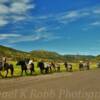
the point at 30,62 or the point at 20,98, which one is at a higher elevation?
the point at 30,62

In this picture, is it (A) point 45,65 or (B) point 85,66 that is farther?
(B) point 85,66

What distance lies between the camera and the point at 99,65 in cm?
10038

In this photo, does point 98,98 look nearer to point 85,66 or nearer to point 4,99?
point 4,99

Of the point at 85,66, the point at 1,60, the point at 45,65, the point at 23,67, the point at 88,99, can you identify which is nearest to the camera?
the point at 88,99

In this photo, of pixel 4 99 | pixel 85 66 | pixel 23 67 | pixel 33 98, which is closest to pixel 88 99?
pixel 33 98

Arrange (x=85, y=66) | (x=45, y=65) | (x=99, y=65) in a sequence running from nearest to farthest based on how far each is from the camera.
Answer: (x=45, y=65) → (x=85, y=66) → (x=99, y=65)

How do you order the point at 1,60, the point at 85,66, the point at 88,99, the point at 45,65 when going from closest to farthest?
the point at 88,99 → the point at 1,60 → the point at 45,65 → the point at 85,66

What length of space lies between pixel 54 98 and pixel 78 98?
1.21 m

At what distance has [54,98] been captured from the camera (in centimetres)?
1498

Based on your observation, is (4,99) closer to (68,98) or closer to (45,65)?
(68,98)

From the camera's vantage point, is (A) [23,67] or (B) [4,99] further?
(A) [23,67]

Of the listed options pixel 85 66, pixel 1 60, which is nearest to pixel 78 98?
pixel 1 60

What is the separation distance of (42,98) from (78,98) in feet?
5.98

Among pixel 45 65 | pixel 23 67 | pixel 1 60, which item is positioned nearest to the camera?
pixel 1 60
